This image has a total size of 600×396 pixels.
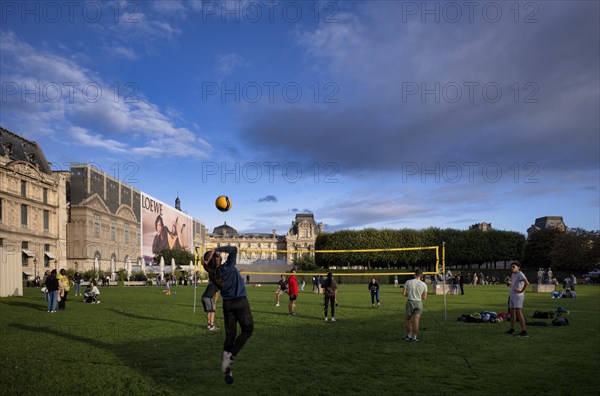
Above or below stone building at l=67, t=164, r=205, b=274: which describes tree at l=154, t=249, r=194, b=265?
below

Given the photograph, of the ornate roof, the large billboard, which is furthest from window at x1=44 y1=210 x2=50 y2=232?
the large billboard

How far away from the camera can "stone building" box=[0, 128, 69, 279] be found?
6041 centimetres

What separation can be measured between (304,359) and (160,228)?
10634cm

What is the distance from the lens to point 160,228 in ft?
367

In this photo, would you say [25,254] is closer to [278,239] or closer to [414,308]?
[414,308]

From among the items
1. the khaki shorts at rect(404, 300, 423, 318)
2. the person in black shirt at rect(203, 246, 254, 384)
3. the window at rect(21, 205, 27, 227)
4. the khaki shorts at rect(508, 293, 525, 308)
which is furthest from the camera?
the window at rect(21, 205, 27, 227)

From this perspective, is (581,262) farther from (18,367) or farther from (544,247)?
(18,367)

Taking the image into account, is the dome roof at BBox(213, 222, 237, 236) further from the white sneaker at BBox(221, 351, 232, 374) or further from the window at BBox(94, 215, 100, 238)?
the white sneaker at BBox(221, 351, 232, 374)

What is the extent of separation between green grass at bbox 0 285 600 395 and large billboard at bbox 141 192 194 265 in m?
89.9

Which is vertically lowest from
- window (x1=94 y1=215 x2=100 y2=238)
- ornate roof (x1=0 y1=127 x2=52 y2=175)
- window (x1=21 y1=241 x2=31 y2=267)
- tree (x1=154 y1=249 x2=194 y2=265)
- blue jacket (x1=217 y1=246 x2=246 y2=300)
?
tree (x1=154 y1=249 x2=194 y2=265)

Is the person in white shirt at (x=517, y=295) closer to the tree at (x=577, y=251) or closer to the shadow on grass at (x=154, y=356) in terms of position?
the shadow on grass at (x=154, y=356)

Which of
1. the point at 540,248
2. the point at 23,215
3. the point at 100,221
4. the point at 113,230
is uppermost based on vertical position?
the point at 23,215

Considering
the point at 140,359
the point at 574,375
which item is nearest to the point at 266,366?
the point at 140,359

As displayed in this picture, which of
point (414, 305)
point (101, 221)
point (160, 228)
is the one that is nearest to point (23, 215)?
point (101, 221)
